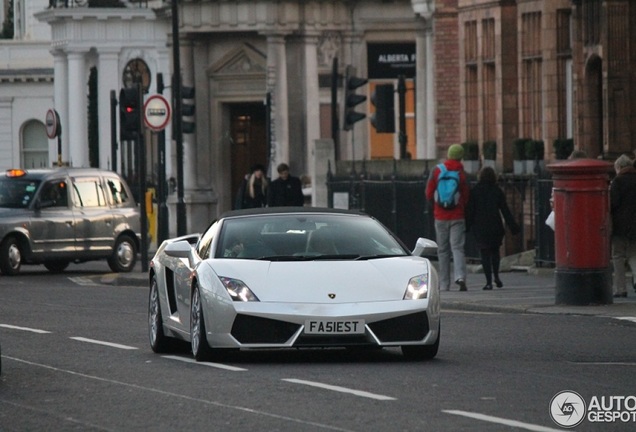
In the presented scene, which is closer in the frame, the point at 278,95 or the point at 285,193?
the point at 285,193

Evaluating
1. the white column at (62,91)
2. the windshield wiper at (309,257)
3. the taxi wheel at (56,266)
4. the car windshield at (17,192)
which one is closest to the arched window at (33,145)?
the white column at (62,91)

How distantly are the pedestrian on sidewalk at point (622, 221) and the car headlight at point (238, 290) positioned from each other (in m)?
9.05

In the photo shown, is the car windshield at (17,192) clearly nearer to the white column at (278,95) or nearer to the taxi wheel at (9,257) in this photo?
the taxi wheel at (9,257)

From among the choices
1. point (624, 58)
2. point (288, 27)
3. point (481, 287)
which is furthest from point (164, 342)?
point (288, 27)

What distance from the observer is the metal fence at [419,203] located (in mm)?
30234

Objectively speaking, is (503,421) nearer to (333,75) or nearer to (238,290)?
(238,290)

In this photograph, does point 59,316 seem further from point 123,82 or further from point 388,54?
point 123,82

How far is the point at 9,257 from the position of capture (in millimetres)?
33812

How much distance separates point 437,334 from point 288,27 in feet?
114

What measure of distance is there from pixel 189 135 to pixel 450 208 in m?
26.1

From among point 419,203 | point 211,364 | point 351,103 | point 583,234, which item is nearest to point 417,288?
point 211,364

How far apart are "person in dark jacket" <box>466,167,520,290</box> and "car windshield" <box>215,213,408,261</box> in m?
9.59

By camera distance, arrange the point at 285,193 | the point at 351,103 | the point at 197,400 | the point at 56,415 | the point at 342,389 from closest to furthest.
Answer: the point at 56,415, the point at 197,400, the point at 342,389, the point at 285,193, the point at 351,103

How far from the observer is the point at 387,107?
35656 mm
